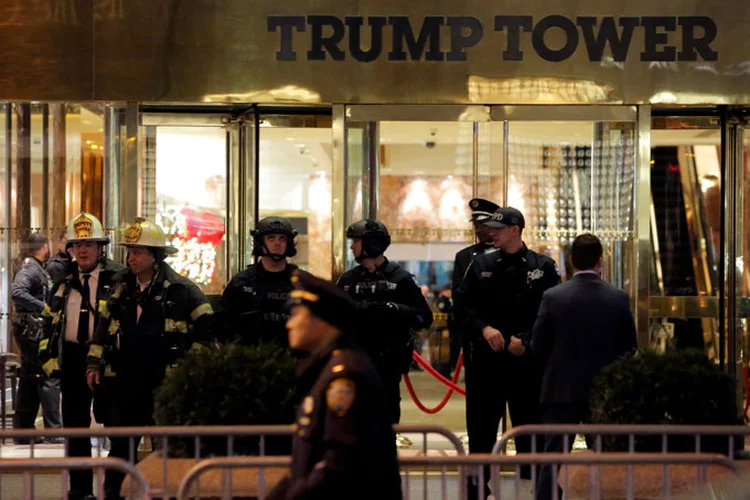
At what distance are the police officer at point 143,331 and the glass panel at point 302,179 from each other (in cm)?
249

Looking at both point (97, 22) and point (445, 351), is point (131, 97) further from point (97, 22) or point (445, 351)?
point (445, 351)

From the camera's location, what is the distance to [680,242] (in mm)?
11688

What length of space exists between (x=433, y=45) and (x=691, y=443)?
190 inches

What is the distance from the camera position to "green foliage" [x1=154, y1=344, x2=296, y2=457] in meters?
7.08

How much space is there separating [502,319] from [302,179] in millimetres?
3561

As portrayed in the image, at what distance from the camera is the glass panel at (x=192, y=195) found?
37.1 feet

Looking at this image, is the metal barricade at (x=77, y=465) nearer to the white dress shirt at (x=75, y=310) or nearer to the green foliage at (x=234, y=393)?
the green foliage at (x=234, y=393)

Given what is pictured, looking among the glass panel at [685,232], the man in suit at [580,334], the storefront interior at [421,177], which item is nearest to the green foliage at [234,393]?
the man in suit at [580,334]

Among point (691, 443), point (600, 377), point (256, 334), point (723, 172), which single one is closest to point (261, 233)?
point (256, 334)

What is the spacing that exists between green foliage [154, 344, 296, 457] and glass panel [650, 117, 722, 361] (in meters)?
5.03

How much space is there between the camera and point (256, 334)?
8805 mm

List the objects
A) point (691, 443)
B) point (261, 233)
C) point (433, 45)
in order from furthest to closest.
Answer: point (433, 45) < point (261, 233) < point (691, 443)

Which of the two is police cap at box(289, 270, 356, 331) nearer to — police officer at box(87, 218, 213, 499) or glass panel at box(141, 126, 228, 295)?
police officer at box(87, 218, 213, 499)

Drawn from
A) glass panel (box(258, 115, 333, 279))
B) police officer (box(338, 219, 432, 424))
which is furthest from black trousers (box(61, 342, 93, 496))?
glass panel (box(258, 115, 333, 279))
